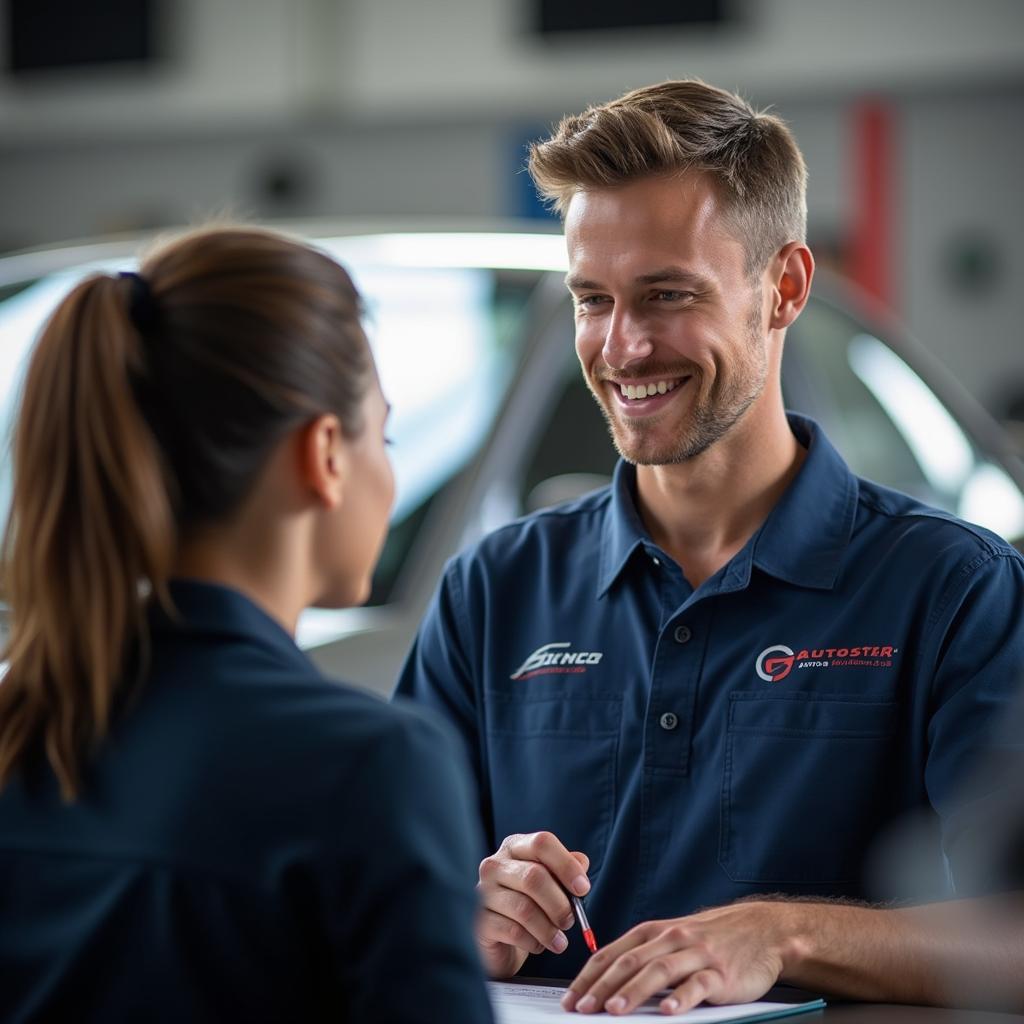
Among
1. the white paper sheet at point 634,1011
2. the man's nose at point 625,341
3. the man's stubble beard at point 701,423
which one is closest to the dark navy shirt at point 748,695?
the man's stubble beard at point 701,423

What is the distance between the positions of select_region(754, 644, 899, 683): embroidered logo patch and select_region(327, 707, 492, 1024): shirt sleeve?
33.1 inches

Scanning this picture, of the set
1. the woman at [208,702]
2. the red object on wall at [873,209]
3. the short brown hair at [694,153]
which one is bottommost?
the red object on wall at [873,209]

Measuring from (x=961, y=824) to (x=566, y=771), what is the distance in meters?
0.47

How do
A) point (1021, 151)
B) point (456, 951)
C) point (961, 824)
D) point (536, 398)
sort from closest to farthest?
1. point (456, 951)
2. point (961, 824)
3. point (536, 398)
4. point (1021, 151)

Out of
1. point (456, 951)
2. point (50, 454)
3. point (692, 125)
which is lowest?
point (456, 951)

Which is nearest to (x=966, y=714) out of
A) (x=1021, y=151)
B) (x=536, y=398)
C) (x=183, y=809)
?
(x=183, y=809)

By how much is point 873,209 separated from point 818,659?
810 cm

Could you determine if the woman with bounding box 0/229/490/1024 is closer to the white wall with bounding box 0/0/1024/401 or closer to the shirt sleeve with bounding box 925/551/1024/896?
the shirt sleeve with bounding box 925/551/1024/896

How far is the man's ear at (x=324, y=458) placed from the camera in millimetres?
1238

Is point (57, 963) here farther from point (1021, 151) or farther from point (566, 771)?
point (1021, 151)

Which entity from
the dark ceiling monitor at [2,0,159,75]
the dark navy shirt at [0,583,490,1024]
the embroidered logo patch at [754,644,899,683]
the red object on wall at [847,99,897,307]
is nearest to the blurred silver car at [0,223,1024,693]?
the embroidered logo patch at [754,644,899,683]

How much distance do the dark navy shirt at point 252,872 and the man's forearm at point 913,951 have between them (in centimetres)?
58

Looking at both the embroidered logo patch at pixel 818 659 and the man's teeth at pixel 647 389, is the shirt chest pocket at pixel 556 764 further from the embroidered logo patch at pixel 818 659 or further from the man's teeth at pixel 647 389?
the man's teeth at pixel 647 389

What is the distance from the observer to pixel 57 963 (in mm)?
1116
